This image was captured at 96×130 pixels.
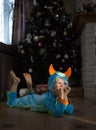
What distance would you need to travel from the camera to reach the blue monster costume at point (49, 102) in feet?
10.3

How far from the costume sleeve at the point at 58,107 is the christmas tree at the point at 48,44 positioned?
7.63 feet

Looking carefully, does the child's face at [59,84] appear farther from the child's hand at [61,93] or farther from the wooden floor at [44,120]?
the wooden floor at [44,120]

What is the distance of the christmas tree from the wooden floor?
80.5 inches

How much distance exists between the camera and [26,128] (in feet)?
8.61

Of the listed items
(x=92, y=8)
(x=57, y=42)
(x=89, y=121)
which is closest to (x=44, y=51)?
(x=57, y=42)

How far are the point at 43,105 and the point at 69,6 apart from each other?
12.2ft

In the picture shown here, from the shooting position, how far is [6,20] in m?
6.67

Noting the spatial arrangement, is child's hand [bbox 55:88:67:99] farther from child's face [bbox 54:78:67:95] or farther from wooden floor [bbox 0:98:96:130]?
wooden floor [bbox 0:98:96:130]

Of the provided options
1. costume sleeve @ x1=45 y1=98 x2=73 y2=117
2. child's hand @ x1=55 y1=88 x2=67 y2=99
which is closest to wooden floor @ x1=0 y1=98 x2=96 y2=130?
costume sleeve @ x1=45 y1=98 x2=73 y2=117

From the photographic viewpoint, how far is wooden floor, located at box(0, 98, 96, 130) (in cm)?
267

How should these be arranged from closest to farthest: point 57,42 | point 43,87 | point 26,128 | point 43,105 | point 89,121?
point 26,128 < point 89,121 < point 43,105 < point 43,87 < point 57,42

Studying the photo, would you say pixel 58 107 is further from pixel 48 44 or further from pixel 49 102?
pixel 48 44

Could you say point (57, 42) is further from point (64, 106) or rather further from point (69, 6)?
point (64, 106)

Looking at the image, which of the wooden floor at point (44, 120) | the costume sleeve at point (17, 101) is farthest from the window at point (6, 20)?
the wooden floor at point (44, 120)
